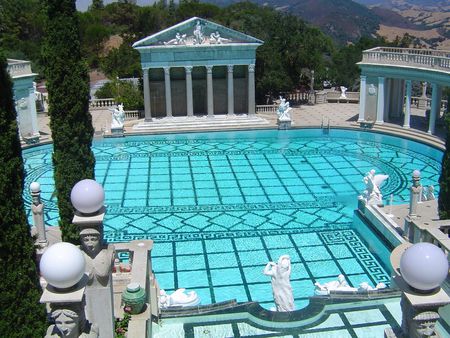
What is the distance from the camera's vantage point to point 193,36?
110 feet

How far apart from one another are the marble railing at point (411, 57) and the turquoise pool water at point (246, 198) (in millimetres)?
4351

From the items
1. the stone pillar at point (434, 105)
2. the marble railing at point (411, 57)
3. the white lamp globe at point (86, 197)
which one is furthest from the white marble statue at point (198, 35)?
the white lamp globe at point (86, 197)

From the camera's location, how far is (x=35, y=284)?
7.97 m

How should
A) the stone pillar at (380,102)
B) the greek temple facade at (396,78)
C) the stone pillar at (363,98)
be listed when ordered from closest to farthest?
the greek temple facade at (396,78)
the stone pillar at (380,102)
the stone pillar at (363,98)

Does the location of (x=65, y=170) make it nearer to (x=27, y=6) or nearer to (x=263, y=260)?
(x=263, y=260)

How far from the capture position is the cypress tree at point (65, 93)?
12.7 meters

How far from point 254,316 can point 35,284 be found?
13.3ft

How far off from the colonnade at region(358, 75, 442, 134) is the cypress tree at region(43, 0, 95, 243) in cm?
2158

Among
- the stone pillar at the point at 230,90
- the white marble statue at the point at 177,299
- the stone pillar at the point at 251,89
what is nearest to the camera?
the white marble statue at the point at 177,299

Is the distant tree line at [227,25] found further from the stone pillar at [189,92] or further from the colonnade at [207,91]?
the stone pillar at [189,92]

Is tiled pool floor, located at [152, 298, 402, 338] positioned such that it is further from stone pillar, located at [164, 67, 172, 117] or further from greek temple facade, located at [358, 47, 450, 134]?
stone pillar, located at [164, 67, 172, 117]

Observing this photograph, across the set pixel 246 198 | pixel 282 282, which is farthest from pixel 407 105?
pixel 282 282

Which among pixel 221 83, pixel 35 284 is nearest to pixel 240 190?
pixel 35 284

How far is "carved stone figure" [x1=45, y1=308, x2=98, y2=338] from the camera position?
5.70 meters
